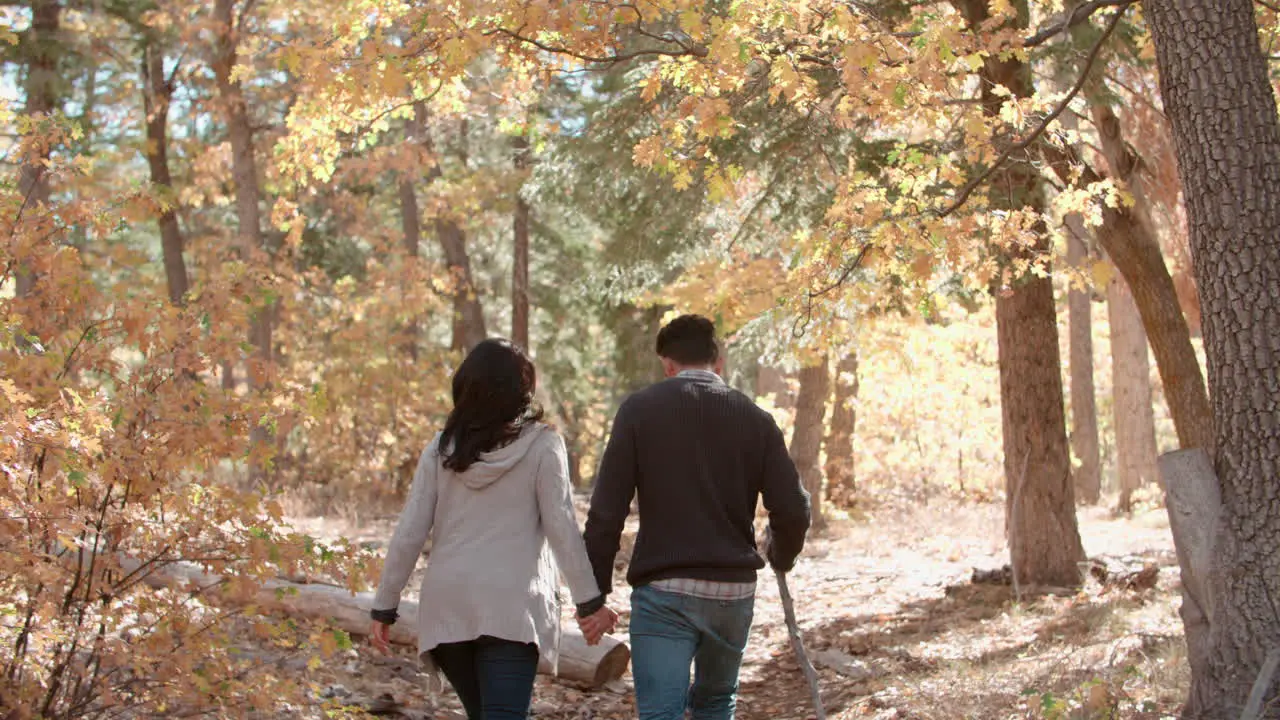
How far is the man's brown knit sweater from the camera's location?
Answer: 4230mm

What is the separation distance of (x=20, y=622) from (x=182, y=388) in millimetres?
1193

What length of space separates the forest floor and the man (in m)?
1.72

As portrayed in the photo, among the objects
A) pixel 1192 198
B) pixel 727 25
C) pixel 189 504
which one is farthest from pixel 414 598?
pixel 1192 198

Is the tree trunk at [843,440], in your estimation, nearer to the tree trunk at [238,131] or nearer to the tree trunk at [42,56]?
the tree trunk at [238,131]

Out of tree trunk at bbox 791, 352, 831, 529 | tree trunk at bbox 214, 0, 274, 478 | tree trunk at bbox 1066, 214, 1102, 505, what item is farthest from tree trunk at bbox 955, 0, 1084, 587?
tree trunk at bbox 214, 0, 274, 478

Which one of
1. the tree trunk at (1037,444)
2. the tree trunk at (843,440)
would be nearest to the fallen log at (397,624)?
the tree trunk at (1037,444)

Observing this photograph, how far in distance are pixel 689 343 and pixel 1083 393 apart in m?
17.6

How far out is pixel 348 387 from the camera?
1955 cm

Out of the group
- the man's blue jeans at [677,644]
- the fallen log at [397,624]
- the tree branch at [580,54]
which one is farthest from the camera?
the fallen log at [397,624]

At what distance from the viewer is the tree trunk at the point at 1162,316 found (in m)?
8.98

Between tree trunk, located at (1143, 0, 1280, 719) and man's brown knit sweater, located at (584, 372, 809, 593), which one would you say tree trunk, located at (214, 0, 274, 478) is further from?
tree trunk, located at (1143, 0, 1280, 719)

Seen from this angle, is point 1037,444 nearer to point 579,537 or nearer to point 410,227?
point 579,537

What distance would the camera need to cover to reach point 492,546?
13.6ft

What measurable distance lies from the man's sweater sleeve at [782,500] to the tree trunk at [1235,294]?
77.2 inches
